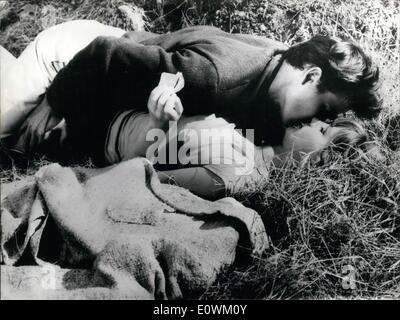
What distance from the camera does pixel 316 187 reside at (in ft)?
5.73

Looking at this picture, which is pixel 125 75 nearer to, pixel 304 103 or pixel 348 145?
pixel 304 103

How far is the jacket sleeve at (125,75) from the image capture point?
1.75m

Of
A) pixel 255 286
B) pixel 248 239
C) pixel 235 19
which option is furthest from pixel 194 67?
pixel 255 286

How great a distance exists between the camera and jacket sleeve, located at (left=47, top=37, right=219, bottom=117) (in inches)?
69.0

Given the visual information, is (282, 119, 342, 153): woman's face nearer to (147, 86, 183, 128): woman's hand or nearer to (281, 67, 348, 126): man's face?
(281, 67, 348, 126): man's face

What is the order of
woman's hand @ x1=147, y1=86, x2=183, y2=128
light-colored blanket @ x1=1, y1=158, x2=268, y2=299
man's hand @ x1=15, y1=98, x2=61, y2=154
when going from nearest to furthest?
light-colored blanket @ x1=1, y1=158, x2=268, y2=299 → woman's hand @ x1=147, y1=86, x2=183, y2=128 → man's hand @ x1=15, y1=98, x2=61, y2=154

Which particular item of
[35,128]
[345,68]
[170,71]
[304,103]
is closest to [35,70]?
[35,128]

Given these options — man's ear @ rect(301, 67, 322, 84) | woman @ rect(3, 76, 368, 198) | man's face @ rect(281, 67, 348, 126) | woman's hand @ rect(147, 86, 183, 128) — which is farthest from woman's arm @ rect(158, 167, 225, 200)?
man's ear @ rect(301, 67, 322, 84)

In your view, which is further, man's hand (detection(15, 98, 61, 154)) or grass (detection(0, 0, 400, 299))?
man's hand (detection(15, 98, 61, 154))

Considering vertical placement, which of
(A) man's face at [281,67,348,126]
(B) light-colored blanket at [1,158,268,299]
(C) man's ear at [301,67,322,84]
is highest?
(C) man's ear at [301,67,322,84]

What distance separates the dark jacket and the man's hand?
0.03m

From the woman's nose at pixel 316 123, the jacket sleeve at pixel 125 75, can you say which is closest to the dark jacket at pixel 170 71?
the jacket sleeve at pixel 125 75

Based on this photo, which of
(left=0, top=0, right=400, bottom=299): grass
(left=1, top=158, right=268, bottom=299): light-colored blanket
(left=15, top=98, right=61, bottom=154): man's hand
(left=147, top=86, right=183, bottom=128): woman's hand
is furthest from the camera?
(left=15, top=98, right=61, bottom=154): man's hand

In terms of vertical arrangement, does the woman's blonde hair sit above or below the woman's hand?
below
